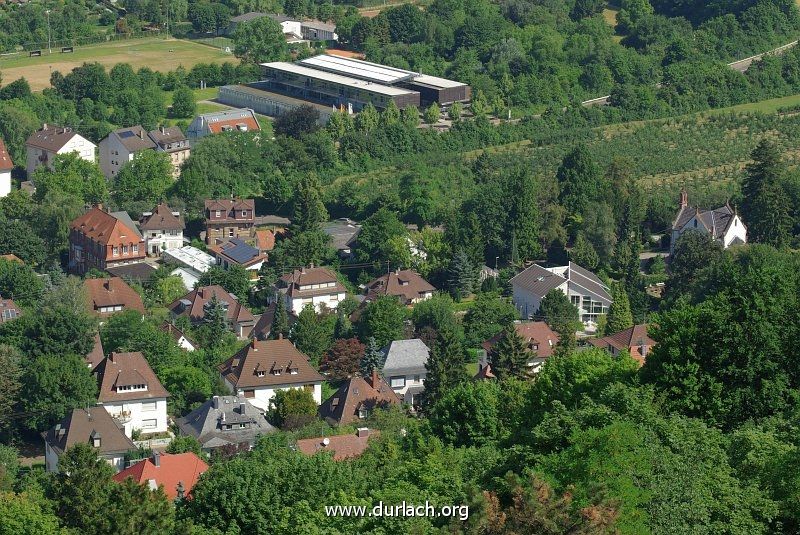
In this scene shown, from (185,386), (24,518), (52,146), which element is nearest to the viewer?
(24,518)

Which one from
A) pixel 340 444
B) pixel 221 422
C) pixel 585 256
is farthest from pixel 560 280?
pixel 340 444

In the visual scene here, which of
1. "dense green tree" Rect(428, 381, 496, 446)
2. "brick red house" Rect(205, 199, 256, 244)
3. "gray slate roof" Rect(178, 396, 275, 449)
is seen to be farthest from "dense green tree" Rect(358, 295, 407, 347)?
"dense green tree" Rect(428, 381, 496, 446)

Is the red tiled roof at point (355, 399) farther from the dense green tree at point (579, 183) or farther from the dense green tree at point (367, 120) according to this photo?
the dense green tree at point (367, 120)

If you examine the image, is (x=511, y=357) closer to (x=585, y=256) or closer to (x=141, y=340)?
(x=141, y=340)

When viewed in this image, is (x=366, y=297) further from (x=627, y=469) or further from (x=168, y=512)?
(x=627, y=469)

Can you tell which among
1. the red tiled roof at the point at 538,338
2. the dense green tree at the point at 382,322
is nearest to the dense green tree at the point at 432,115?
the dense green tree at the point at 382,322

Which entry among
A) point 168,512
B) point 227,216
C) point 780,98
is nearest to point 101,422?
point 168,512
